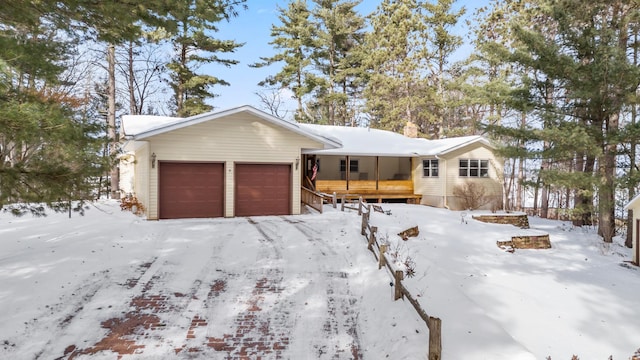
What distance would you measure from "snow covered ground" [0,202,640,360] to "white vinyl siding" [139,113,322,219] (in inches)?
82.1

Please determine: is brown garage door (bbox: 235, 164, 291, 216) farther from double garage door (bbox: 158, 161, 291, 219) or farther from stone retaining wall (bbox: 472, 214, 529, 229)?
stone retaining wall (bbox: 472, 214, 529, 229)

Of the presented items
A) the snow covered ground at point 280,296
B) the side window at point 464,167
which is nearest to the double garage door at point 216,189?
the snow covered ground at point 280,296

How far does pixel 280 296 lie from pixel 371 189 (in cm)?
1541

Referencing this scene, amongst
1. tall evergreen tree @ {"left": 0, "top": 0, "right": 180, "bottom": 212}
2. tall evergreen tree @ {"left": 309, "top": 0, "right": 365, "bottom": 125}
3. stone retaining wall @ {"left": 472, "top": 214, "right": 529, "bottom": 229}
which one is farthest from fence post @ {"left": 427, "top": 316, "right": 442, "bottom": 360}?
tall evergreen tree @ {"left": 309, "top": 0, "right": 365, "bottom": 125}

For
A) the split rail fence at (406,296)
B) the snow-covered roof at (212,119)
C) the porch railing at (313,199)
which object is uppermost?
the snow-covered roof at (212,119)

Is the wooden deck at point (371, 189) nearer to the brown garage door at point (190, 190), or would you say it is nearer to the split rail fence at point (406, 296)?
the brown garage door at point (190, 190)

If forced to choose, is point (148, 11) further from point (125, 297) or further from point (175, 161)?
point (175, 161)

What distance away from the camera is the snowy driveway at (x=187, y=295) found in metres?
5.11

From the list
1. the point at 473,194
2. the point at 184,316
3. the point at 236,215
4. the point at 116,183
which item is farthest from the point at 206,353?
the point at 116,183

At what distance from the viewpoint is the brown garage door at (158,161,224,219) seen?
518 inches

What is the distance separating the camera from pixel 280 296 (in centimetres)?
675

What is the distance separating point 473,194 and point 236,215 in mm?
13827

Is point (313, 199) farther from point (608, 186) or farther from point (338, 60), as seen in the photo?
point (338, 60)

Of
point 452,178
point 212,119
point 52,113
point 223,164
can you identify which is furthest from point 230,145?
point 452,178
